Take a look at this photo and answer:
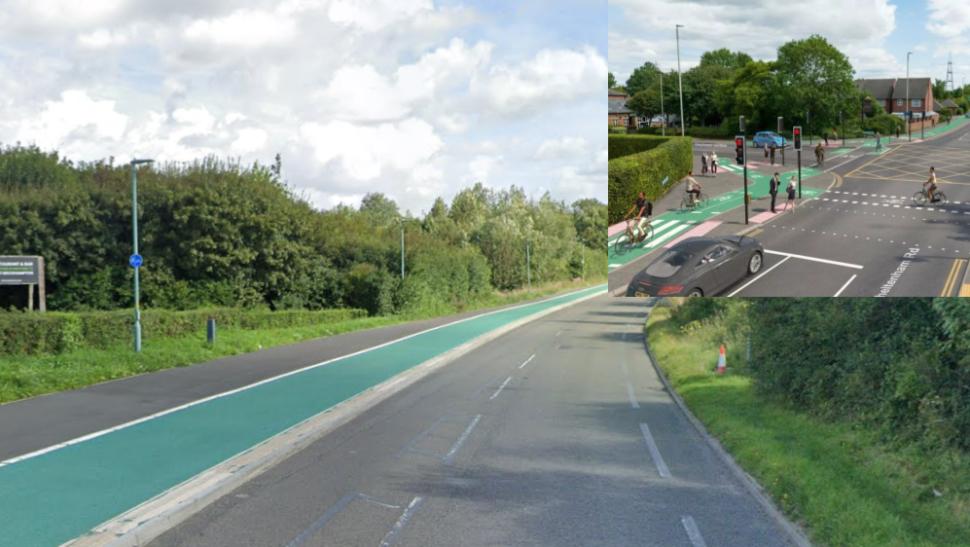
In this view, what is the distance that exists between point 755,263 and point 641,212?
1053 millimetres

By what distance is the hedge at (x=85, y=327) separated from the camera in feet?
94.5

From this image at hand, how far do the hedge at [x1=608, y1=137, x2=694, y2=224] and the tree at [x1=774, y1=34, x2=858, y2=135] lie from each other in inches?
37.2

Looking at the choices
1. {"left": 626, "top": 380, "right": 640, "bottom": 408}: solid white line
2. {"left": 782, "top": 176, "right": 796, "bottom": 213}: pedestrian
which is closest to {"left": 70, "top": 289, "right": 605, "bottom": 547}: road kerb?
{"left": 626, "top": 380, "right": 640, "bottom": 408}: solid white line

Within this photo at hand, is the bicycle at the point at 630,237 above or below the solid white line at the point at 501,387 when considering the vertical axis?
above

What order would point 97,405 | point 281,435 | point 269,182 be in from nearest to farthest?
point 281,435
point 97,405
point 269,182

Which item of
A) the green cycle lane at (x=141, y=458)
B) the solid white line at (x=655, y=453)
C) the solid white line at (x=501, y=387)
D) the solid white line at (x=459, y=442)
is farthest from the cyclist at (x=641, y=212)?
the solid white line at (x=501, y=387)

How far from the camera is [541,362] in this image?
→ 114ft

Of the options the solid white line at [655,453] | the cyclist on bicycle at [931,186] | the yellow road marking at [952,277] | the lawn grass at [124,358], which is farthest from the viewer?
the lawn grass at [124,358]

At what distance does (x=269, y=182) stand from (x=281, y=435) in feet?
147

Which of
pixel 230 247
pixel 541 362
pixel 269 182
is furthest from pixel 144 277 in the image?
pixel 541 362

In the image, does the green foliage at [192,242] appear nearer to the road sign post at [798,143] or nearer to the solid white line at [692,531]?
the solid white line at [692,531]

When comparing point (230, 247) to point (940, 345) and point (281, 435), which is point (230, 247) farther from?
point (940, 345)

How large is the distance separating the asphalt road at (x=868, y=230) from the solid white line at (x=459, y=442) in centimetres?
802

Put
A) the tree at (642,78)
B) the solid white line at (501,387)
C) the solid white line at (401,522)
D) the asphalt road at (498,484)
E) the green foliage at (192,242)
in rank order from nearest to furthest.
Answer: the tree at (642,78) < the solid white line at (401,522) < the asphalt road at (498,484) < the solid white line at (501,387) < the green foliage at (192,242)
